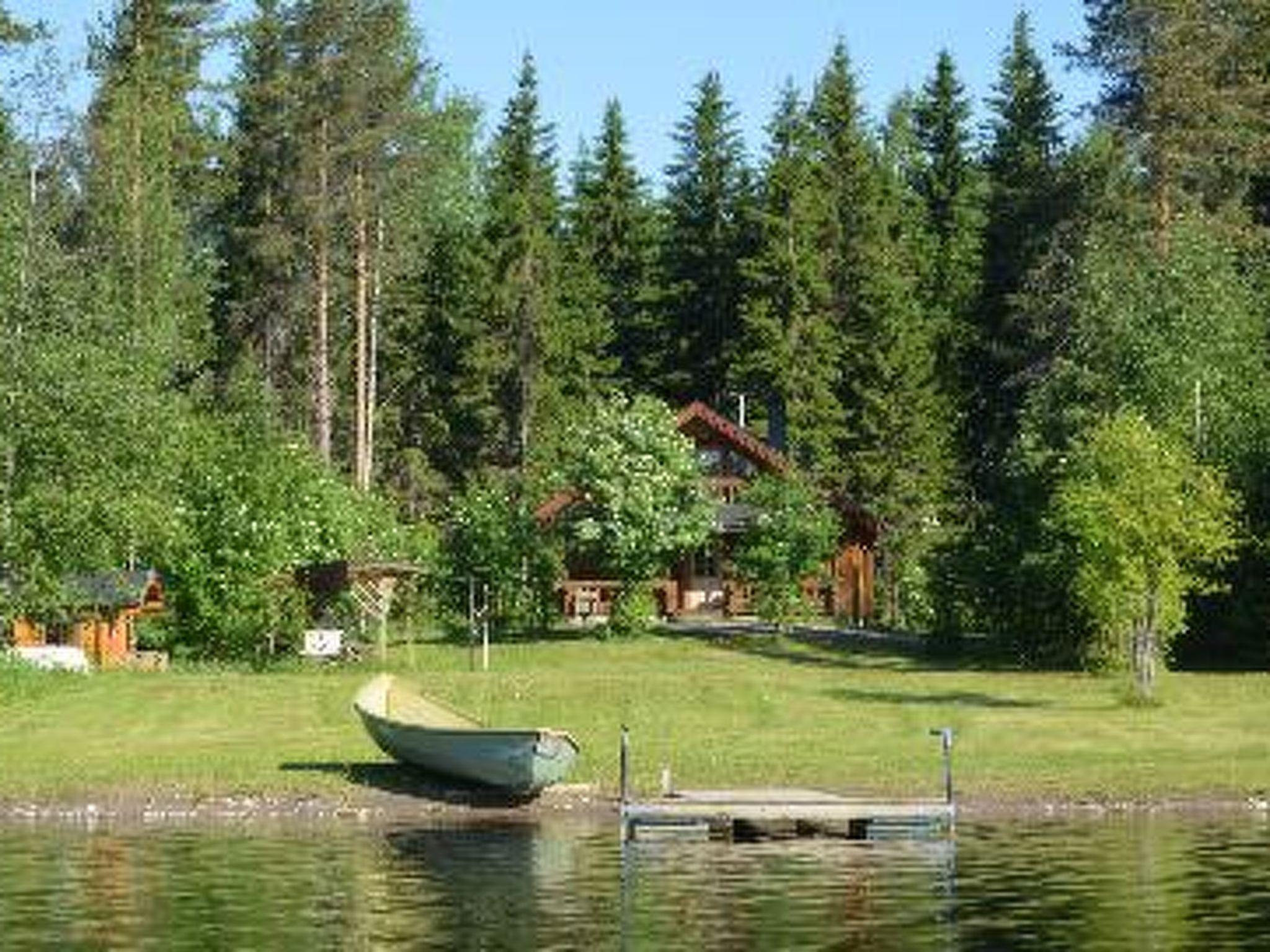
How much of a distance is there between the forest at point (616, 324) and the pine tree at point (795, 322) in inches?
6.5

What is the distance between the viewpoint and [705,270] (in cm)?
10694

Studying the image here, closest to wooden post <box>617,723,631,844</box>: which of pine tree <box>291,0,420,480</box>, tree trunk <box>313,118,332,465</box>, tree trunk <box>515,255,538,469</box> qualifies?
tree trunk <box>313,118,332,465</box>

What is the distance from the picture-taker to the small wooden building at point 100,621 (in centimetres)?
6681

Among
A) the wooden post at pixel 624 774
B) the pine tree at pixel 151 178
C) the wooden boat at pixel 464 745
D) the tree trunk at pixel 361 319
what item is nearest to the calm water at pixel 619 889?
the wooden post at pixel 624 774

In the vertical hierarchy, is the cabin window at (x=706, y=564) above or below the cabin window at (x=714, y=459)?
below

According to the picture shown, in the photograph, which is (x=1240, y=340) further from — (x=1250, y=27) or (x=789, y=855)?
(x=789, y=855)

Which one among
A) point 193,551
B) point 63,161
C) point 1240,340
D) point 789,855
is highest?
point 63,161

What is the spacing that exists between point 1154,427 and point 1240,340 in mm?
6620

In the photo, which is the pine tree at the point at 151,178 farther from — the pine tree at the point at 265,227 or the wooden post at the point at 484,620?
the wooden post at the point at 484,620

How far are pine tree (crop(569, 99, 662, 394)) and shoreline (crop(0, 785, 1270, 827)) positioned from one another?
62.6 m


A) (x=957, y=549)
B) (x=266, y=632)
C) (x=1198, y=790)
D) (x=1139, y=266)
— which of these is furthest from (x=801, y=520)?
(x=1198, y=790)

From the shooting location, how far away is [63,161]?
8150cm

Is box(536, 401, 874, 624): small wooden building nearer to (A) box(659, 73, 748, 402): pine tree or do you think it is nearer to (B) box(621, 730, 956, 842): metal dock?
(A) box(659, 73, 748, 402): pine tree

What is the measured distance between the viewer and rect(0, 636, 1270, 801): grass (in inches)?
1794
